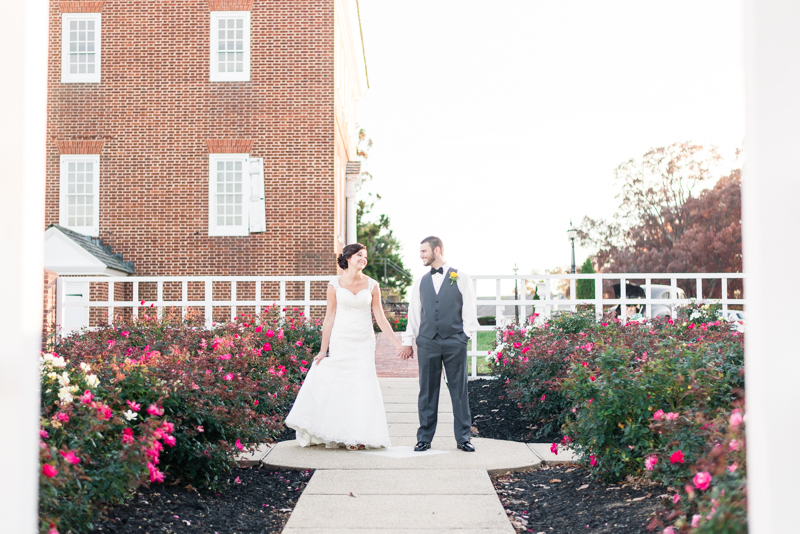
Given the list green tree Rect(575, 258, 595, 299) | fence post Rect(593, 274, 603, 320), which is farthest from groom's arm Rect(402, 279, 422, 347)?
green tree Rect(575, 258, 595, 299)

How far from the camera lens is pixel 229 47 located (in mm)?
17500

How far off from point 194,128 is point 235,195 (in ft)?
6.08

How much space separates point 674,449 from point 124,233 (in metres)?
15.7

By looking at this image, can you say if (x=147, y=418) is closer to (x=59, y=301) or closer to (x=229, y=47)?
(x=59, y=301)

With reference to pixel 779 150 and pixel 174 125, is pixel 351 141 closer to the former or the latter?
pixel 174 125

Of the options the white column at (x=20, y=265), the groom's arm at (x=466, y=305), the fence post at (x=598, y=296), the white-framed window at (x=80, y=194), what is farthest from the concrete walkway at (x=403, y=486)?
the white-framed window at (x=80, y=194)

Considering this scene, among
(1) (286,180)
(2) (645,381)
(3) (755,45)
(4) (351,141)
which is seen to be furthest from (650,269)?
(3) (755,45)

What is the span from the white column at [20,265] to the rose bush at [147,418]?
0.94m

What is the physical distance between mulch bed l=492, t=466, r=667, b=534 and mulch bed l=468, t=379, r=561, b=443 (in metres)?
1.76

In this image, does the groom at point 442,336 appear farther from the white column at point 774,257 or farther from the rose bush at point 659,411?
the white column at point 774,257

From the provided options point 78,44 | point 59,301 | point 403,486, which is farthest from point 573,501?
point 78,44

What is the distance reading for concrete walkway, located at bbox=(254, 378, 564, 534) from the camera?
14.8 ft

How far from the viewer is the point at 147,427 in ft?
13.3

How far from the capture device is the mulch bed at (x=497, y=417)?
7875 millimetres
